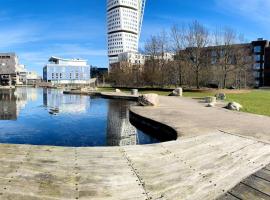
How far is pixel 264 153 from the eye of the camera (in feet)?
28.6

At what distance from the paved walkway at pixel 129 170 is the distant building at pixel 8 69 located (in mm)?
159287

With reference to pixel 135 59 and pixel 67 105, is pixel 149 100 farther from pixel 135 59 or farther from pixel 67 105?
pixel 135 59

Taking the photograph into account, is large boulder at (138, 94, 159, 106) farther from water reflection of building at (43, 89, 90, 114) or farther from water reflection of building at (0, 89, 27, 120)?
water reflection of building at (0, 89, 27, 120)

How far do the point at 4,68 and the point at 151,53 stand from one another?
116264 mm

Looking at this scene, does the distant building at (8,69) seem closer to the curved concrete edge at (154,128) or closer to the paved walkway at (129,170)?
the curved concrete edge at (154,128)

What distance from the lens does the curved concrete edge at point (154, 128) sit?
43.9ft

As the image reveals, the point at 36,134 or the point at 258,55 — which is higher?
the point at 258,55

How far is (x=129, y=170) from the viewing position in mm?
6641

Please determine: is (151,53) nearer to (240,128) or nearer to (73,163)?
(240,128)

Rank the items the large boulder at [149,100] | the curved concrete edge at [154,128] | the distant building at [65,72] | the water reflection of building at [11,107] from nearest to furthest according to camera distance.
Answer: the curved concrete edge at [154,128]
the water reflection of building at [11,107]
the large boulder at [149,100]
the distant building at [65,72]

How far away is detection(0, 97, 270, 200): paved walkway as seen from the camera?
5.65 meters

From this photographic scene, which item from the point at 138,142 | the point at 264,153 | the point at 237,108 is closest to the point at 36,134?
the point at 138,142

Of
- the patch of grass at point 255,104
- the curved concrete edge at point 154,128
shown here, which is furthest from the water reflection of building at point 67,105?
the patch of grass at point 255,104

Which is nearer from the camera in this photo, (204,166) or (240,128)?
(204,166)
